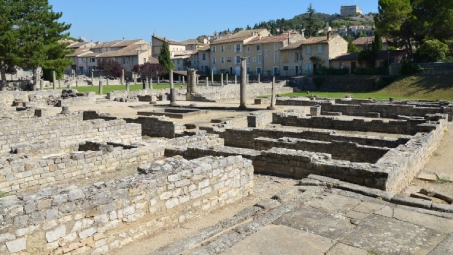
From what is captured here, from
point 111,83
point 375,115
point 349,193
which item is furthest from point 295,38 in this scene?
point 349,193

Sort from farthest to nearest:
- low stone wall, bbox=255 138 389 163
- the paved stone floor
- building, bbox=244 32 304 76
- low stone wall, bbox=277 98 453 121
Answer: building, bbox=244 32 304 76
low stone wall, bbox=277 98 453 121
low stone wall, bbox=255 138 389 163
the paved stone floor

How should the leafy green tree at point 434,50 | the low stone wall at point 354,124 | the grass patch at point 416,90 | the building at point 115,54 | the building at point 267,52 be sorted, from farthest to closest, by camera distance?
the building at point 115,54, the building at point 267,52, the leafy green tree at point 434,50, the grass patch at point 416,90, the low stone wall at point 354,124

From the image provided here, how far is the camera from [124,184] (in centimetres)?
684

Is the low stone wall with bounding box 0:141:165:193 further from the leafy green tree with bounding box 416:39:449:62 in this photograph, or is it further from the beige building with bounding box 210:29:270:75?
the beige building with bounding box 210:29:270:75

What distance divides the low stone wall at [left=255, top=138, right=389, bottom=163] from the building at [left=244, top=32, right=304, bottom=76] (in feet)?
198

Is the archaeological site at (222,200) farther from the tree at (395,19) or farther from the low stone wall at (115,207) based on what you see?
the tree at (395,19)

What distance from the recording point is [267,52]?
245ft

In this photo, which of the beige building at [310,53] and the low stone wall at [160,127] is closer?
the low stone wall at [160,127]

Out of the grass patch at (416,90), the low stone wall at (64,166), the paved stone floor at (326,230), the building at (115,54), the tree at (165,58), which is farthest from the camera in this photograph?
the building at (115,54)

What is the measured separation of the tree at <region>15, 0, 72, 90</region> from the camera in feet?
137

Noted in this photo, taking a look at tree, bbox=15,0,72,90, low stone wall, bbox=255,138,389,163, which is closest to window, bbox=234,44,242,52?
tree, bbox=15,0,72,90

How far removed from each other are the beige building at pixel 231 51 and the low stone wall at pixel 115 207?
70.4 metres

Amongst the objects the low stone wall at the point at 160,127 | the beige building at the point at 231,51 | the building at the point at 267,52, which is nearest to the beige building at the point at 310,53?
the building at the point at 267,52

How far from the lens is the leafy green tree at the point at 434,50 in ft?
160
